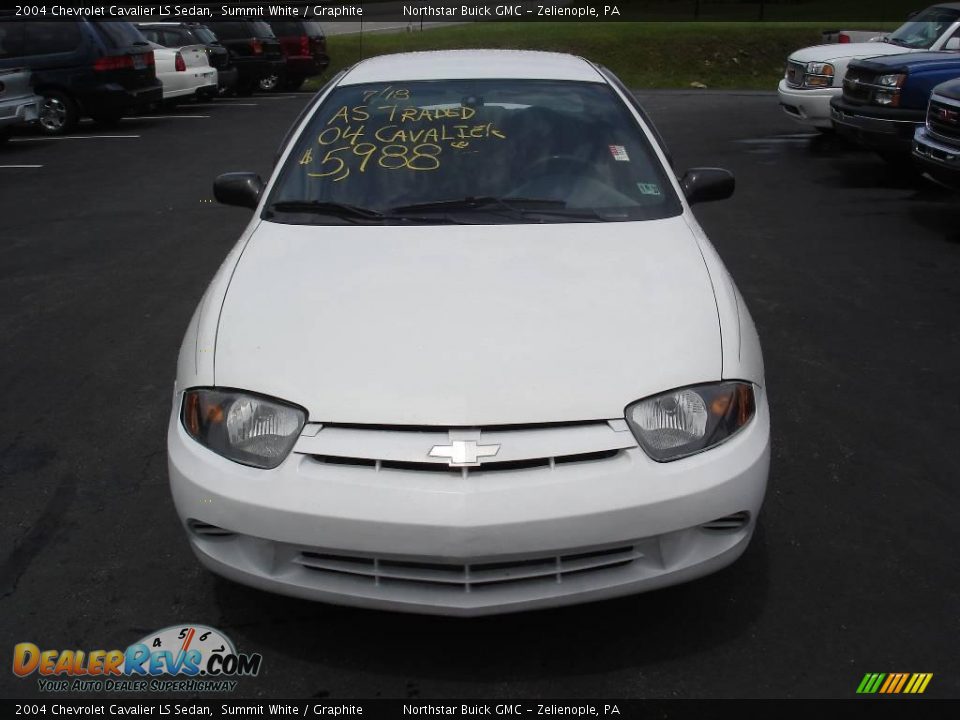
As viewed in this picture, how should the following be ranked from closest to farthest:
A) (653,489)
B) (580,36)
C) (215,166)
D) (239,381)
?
(653,489) < (239,381) < (215,166) < (580,36)

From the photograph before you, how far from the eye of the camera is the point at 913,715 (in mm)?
2648

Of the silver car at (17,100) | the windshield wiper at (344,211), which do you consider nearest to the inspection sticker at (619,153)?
the windshield wiper at (344,211)

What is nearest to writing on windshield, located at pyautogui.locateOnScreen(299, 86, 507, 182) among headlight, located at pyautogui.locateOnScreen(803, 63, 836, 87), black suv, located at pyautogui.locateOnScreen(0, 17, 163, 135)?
headlight, located at pyautogui.locateOnScreen(803, 63, 836, 87)

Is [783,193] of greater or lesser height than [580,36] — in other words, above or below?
above

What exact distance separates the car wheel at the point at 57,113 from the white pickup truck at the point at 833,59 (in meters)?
10.1

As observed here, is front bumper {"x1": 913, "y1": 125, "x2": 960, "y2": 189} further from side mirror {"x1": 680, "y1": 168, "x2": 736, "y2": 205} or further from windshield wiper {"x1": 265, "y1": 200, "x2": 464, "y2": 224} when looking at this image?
windshield wiper {"x1": 265, "y1": 200, "x2": 464, "y2": 224}

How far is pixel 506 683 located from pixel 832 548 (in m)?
1.35

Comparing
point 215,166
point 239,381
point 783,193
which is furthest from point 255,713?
point 215,166

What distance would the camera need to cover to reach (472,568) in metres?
2.64

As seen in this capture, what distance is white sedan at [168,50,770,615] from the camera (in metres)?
2.58

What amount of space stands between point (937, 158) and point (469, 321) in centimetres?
665

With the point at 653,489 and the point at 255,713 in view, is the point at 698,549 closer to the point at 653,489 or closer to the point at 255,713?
the point at 653,489

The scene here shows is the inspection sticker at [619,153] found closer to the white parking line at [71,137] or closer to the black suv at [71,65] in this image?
the white parking line at [71,137]

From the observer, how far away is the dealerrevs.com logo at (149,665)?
2.82m
